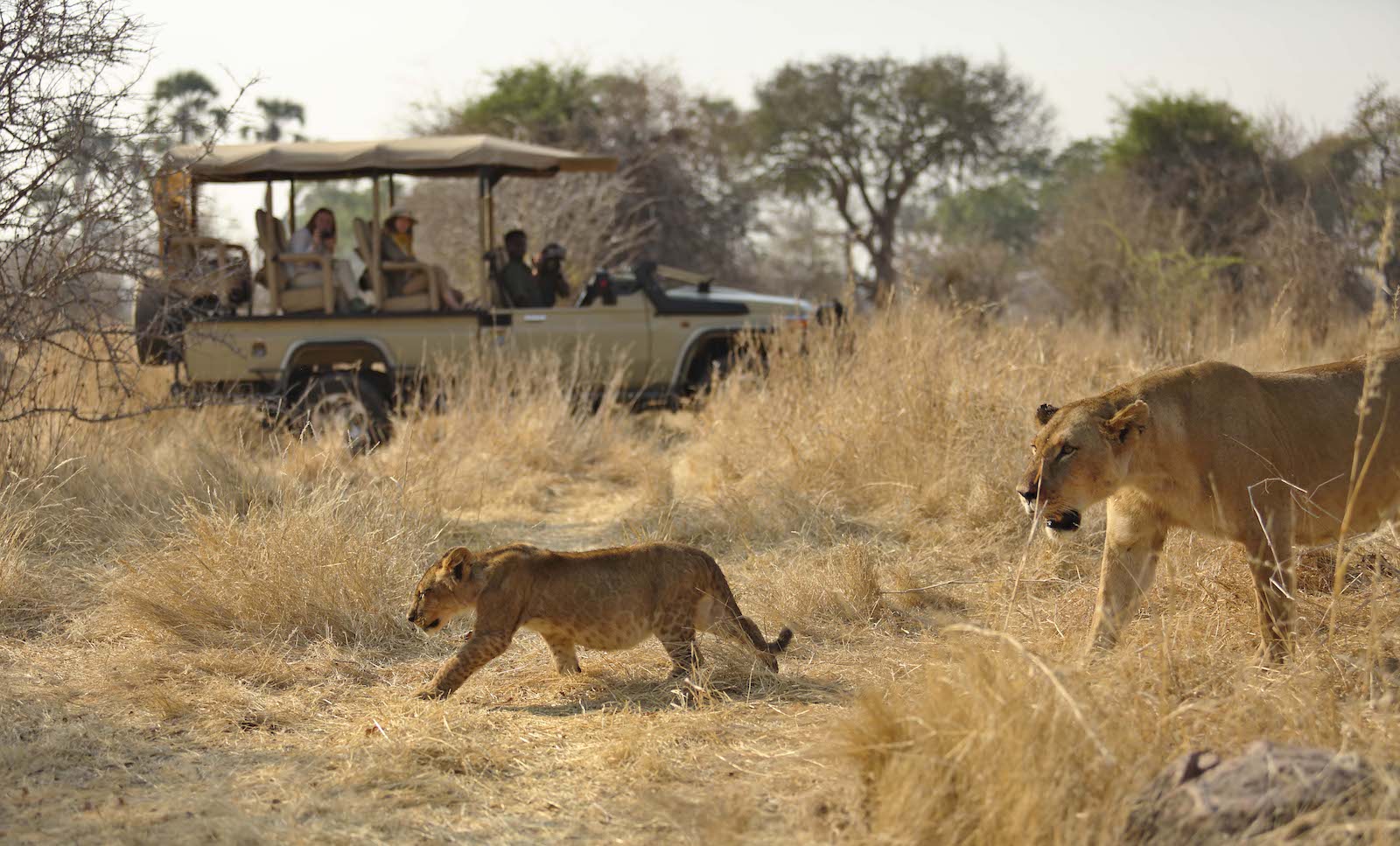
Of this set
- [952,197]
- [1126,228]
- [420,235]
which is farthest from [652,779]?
[952,197]

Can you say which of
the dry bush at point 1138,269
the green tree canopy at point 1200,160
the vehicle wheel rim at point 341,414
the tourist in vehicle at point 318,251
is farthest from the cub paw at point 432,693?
the green tree canopy at point 1200,160

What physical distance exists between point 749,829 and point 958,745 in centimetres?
64

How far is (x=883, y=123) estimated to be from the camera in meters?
33.6

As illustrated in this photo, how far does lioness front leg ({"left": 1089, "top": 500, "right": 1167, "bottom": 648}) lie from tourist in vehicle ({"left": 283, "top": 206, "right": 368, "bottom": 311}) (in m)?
7.88

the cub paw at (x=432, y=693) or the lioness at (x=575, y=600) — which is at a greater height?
the lioness at (x=575, y=600)

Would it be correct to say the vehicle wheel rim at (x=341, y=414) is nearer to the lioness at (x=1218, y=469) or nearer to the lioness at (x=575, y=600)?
the lioness at (x=575, y=600)

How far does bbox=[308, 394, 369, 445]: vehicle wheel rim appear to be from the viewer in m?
10.1

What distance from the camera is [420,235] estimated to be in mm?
27312

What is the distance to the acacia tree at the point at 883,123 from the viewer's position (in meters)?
33.1

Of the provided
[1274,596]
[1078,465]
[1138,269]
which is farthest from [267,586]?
[1138,269]

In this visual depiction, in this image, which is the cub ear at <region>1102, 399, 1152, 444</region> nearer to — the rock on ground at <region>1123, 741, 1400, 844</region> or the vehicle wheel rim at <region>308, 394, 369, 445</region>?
the rock on ground at <region>1123, 741, 1400, 844</region>

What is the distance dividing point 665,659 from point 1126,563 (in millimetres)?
1788

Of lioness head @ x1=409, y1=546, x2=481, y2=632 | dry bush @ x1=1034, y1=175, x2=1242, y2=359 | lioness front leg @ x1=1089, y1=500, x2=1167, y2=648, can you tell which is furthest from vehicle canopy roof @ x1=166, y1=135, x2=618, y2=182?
lioness front leg @ x1=1089, y1=500, x2=1167, y2=648

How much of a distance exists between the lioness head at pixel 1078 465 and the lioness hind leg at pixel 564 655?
5.68ft
